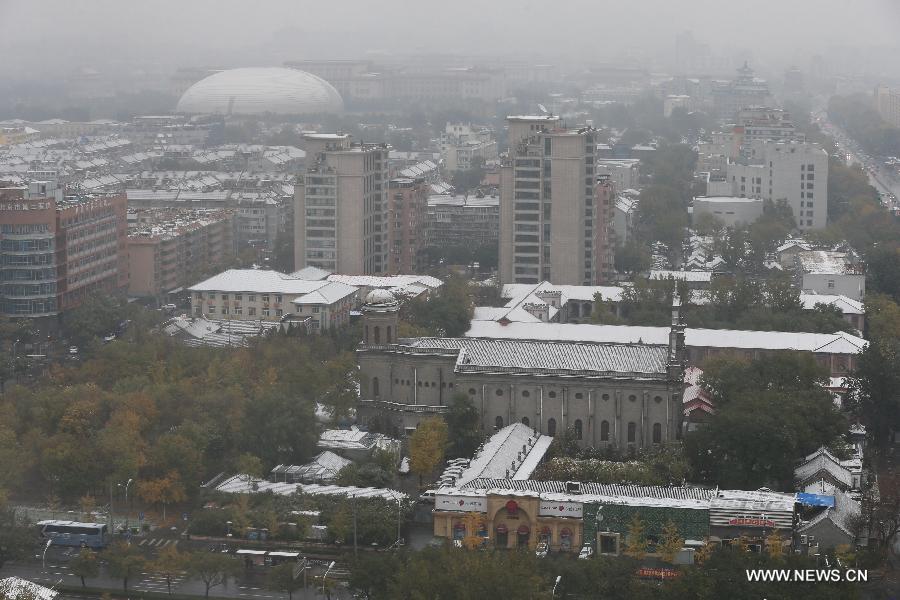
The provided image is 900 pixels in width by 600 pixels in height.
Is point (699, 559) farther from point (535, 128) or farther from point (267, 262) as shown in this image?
point (267, 262)

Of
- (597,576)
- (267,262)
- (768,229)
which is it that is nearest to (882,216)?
(768,229)

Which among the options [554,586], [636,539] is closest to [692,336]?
[636,539]

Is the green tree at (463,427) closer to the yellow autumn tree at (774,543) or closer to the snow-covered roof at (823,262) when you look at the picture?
the yellow autumn tree at (774,543)

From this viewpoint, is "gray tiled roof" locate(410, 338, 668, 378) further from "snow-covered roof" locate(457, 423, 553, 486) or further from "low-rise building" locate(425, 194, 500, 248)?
"low-rise building" locate(425, 194, 500, 248)

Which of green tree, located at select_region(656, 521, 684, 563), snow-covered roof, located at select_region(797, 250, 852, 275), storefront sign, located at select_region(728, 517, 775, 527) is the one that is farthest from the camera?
snow-covered roof, located at select_region(797, 250, 852, 275)

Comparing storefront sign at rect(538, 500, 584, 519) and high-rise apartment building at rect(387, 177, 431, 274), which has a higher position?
high-rise apartment building at rect(387, 177, 431, 274)

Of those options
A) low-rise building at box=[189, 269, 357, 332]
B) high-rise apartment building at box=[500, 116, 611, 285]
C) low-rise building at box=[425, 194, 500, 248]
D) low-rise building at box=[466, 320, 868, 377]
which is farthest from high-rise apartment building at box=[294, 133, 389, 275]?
low-rise building at box=[466, 320, 868, 377]

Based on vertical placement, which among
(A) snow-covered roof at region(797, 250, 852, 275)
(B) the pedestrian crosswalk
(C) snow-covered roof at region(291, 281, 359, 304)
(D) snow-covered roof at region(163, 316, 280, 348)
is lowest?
(B) the pedestrian crosswalk
